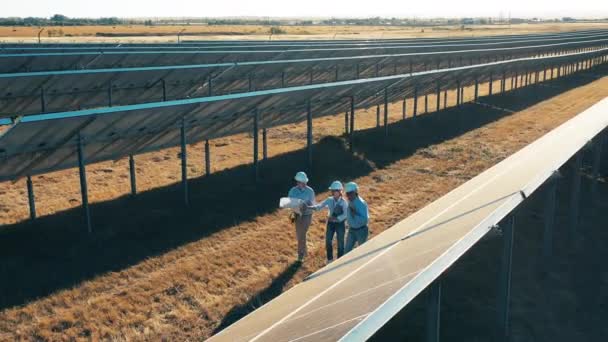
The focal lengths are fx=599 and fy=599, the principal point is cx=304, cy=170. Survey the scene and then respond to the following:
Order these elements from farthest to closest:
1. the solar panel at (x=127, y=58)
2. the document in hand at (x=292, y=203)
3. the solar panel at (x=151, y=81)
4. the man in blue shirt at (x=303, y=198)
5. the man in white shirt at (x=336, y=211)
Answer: the solar panel at (x=127, y=58)
the solar panel at (x=151, y=81)
the man in blue shirt at (x=303, y=198)
the document in hand at (x=292, y=203)
the man in white shirt at (x=336, y=211)

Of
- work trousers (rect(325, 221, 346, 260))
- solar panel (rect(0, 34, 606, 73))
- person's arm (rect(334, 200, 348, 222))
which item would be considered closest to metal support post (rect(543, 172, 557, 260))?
person's arm (rect(334, 200, 348, 222))

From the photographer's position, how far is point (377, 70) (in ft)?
118

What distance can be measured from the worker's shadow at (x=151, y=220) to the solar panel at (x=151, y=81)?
5.12 meters

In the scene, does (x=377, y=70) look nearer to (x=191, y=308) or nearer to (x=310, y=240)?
(x=310, y=240)

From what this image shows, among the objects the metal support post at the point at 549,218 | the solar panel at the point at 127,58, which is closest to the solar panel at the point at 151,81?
the solar panel at the point at 127,58

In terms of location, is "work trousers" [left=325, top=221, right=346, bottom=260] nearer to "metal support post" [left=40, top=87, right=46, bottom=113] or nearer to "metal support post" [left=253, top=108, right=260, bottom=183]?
"metal support post" [left=253, top=108, right=260, bottom=183]

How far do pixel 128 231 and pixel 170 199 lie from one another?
2.60m

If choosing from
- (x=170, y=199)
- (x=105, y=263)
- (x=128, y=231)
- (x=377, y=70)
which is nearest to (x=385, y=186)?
(x=170, y=199)

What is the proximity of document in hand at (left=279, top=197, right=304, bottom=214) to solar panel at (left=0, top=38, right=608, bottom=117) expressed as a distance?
12.5 metres

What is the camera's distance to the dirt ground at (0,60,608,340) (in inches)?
399

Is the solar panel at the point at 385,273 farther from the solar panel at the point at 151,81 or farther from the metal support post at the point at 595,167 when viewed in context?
the solar panel at the point at 151,81

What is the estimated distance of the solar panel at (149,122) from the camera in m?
12.1

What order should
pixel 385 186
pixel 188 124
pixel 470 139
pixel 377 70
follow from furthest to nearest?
pixel 377 70, pixel 470 139, pixel 385 186, pixel 188 124

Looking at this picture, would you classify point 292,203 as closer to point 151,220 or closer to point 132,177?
point 151,220
